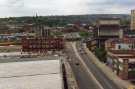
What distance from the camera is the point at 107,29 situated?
119812mm

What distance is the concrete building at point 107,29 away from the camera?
4692 inches

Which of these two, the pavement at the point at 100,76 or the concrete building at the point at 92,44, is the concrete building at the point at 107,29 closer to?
the concrete building at the point at 92,44

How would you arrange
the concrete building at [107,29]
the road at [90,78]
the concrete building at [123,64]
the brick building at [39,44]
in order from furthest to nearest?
the concrete building at [107,29]
the brick building at [39,44]
the concrete building at [123,64]
the road at [90,78]

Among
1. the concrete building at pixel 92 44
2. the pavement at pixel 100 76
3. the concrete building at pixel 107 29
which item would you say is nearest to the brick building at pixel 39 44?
the concrete building at pixel 107 29

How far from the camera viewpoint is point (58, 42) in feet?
369

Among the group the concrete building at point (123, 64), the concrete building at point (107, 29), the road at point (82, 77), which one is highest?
the concrete building at point (107, 29)

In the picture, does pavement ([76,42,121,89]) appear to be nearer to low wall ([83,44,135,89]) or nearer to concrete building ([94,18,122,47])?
low wall ([83,44,135,89])

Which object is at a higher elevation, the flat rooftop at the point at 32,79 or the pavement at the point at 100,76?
the flat rooftop at the point at 32,79

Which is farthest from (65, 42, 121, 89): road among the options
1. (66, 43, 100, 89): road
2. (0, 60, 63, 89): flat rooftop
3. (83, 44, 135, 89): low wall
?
(0, 60, 63, 89): flat rooftop

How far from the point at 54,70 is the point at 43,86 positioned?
14375mm

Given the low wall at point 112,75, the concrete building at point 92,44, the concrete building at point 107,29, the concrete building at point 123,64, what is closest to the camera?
the low wall at point 112,75

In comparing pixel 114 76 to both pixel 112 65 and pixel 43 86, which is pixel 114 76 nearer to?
pixel 112 65

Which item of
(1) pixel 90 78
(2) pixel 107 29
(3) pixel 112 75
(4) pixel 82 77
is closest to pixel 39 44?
(2) pixel 107 29

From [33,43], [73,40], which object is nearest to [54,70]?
[33,43]
